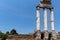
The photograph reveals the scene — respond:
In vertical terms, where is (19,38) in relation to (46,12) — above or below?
below

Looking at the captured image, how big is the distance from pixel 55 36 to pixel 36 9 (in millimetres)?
5347

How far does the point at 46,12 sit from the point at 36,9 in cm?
169

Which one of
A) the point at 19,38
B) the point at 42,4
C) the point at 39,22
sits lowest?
the point at 19,38

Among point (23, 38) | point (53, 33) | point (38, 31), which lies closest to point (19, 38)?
point (23, 38)

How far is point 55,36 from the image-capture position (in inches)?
1436

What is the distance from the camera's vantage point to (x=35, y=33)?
35906 millimetres

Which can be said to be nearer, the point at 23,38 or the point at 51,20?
the point at 23,38

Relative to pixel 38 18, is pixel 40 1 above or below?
above

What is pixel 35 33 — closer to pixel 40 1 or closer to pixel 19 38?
pixel 19 38

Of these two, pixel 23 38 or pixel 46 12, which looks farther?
pixel 46 12

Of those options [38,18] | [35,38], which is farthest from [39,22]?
[35,38]

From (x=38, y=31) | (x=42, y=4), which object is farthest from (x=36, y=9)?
(x=38, y=31)

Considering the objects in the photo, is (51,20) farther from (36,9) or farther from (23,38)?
→ (23,38)

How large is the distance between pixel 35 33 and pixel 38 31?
58 cm
